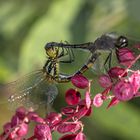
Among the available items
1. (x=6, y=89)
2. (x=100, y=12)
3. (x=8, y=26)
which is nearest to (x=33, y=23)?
(x=8, y=26)

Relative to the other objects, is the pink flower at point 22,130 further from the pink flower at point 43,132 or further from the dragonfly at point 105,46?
the dragonfly at point 105,46

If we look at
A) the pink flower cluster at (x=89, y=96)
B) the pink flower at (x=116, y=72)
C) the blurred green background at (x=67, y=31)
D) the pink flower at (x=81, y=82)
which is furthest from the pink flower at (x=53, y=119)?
the blurred green background at (x=67, y=31)

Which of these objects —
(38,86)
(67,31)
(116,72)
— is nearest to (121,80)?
(116,72)

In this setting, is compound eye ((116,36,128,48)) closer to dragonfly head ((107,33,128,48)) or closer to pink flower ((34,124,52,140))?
dragonfly head ((107,33,128,48))

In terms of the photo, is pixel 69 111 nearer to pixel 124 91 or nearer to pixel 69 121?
pixel 69 121

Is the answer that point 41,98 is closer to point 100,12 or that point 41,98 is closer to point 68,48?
point 68,48

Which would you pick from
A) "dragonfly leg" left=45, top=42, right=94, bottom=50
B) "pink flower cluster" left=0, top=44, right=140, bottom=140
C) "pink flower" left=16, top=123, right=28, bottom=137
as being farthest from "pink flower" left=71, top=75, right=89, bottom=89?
"pink flower" left=16, top=123, right=28, bottom=137
